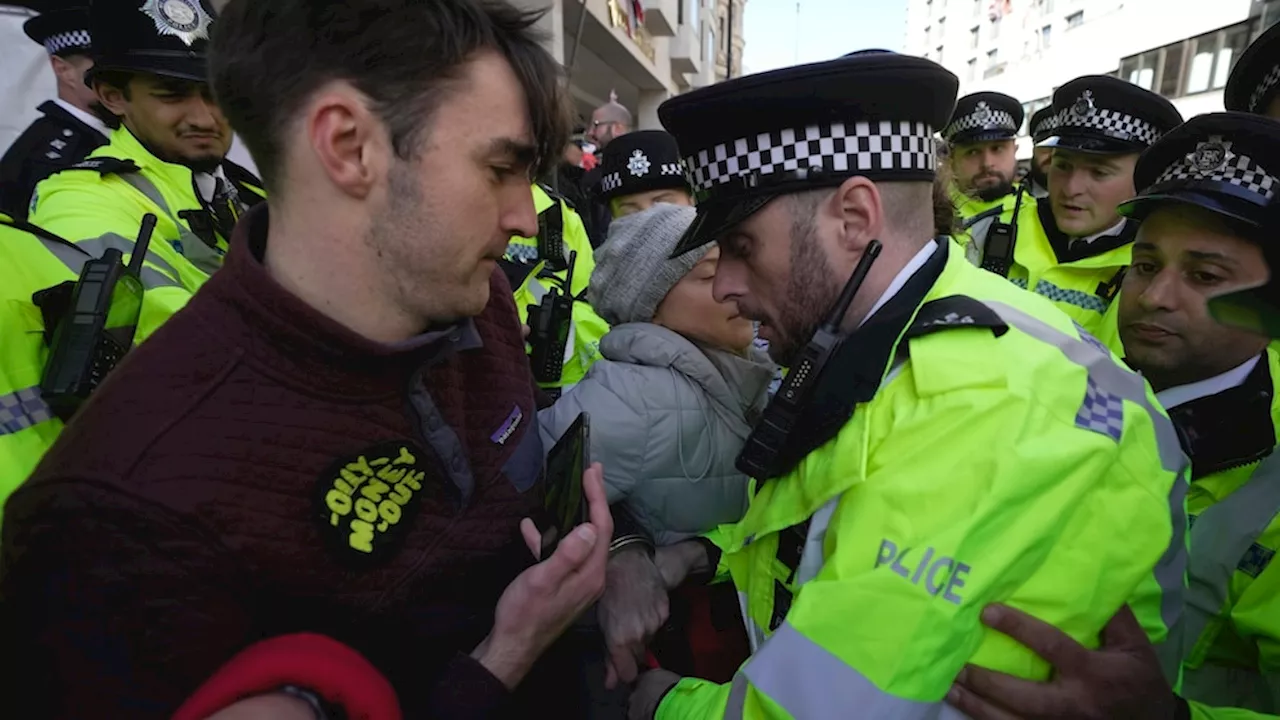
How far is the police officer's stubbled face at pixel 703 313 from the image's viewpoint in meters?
2.03

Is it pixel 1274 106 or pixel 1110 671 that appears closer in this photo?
pixel 1110 671

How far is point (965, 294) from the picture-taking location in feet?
4.27

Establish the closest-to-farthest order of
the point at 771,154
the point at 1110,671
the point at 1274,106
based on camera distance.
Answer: the point at 1110,671, the point at 771,154, the point at 1274,106

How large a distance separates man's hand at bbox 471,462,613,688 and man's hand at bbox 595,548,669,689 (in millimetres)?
306

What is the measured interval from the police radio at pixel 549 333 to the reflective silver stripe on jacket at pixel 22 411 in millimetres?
1932

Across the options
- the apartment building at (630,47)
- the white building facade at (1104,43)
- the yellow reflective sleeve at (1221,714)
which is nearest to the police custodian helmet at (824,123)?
the yellow reflective sleeve at (1221,714)

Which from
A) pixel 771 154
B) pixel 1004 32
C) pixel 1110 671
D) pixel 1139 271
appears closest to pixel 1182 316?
pixel 1139 271

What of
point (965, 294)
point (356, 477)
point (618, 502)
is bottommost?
point (618, 502)

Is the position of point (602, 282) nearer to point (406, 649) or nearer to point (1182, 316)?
point (406, 649)

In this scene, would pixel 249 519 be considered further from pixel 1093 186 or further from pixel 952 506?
pixel 1093 186

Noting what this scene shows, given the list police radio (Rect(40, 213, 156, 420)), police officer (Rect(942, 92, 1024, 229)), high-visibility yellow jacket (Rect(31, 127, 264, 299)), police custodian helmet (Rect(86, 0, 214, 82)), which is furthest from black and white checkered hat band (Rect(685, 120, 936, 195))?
police officer (Rect(942, 92, 1024, 229))

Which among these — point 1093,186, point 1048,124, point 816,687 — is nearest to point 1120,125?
point 1093,186

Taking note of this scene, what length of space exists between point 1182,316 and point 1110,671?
51.5 inches

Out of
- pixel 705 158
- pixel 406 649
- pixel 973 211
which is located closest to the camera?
pixel 406 649
